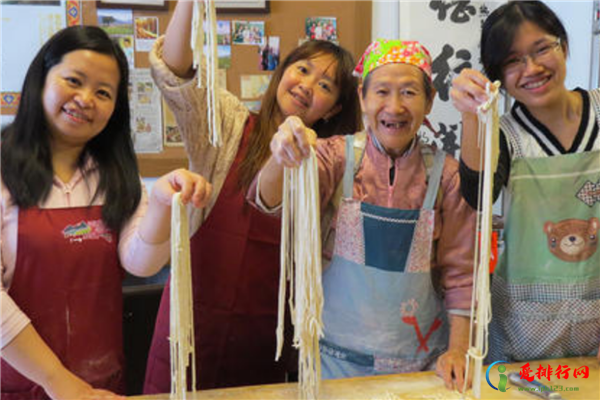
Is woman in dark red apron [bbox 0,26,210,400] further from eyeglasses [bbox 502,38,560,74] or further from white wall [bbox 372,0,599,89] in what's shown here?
white wall [bbox 372,0,599,89]

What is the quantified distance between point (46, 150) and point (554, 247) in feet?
3.92

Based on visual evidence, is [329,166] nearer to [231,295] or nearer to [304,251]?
[304,251]

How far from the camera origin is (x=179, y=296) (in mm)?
949

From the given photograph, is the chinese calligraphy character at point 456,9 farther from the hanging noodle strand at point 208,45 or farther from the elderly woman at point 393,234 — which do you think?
the hanging noodle strand at point 208,45

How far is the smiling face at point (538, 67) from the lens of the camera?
1.22 meters

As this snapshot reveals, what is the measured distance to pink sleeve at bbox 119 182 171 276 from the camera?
1131mm

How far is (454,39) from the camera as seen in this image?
8.79ft

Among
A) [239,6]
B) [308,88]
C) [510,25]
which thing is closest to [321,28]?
[239,6]

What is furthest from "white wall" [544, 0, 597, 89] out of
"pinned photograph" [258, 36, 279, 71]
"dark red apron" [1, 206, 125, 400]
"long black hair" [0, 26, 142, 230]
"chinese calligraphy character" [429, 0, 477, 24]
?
"dark red apron" [1, 206, 125, 400]

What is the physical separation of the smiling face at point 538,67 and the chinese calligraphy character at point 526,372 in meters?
0.61

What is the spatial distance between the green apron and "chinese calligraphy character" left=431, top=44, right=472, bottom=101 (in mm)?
1467

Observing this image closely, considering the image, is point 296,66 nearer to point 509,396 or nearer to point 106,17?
point 509,396

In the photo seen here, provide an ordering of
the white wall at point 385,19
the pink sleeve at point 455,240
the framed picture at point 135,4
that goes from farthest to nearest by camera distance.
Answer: the white wall at point 385,19
the framed picture at point 135,4
the pink sleeve at point 455,240

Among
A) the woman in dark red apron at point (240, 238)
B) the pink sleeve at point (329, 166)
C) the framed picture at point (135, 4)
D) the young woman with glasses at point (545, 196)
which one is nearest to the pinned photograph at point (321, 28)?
the framed picture at point (135, 4)
